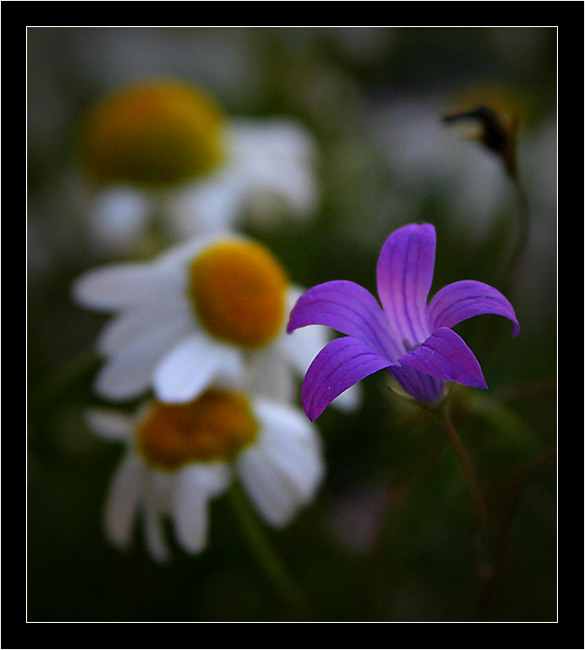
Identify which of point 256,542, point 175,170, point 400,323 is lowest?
point 256,542

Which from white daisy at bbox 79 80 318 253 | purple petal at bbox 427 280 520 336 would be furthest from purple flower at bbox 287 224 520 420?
white daisy at bbox 79 80 318 253

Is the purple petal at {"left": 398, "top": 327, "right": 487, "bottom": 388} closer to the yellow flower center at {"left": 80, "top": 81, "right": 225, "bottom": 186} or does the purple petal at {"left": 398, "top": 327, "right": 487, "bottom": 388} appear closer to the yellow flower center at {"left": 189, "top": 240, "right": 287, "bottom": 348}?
the yellow flower center at {"left": 189, "top": 240, "right": 287, "bottom": 348}

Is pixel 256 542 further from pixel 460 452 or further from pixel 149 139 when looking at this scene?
pixel 149 139

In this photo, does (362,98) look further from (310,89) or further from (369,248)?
(369,248)

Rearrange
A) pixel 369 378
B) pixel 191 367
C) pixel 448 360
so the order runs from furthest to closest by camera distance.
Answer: pixel 369 378
pixel 191 367
pixel 448 360

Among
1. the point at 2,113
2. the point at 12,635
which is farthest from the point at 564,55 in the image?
the point at 12,635

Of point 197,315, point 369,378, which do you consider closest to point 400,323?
point 197,315

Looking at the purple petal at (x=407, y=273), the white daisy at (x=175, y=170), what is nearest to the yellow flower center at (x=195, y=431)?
the purple petal at (x=407, y=273)
